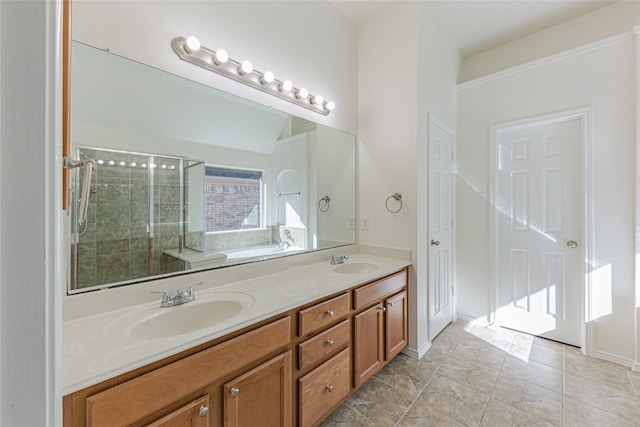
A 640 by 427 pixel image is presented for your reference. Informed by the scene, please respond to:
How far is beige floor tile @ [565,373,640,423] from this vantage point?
5.28 ft

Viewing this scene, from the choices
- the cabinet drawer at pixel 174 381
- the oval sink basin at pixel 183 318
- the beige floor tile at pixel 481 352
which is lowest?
the beige floor tile at pixel 481 352

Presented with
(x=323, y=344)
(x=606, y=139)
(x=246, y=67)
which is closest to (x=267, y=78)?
(x=246, y=67)

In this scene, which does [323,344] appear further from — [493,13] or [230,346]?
[493,13]

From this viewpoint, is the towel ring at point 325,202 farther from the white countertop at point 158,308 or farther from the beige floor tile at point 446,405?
the beige floor tile at point 446,405

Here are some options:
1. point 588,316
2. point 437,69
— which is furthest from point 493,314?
point 437,69

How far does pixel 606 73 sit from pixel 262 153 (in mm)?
2759

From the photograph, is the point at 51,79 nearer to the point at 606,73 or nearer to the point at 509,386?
the point at 509,386

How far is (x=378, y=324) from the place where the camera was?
1.84 meters

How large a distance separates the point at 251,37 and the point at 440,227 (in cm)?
216

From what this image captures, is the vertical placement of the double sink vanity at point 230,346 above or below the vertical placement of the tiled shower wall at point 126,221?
below

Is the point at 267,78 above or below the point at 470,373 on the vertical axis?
above

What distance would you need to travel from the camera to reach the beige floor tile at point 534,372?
1.86 metres

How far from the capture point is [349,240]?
2439 millimetres

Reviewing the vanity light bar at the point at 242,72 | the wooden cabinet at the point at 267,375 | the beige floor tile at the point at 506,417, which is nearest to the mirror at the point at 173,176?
the vanity light bar at the point at 242,72
